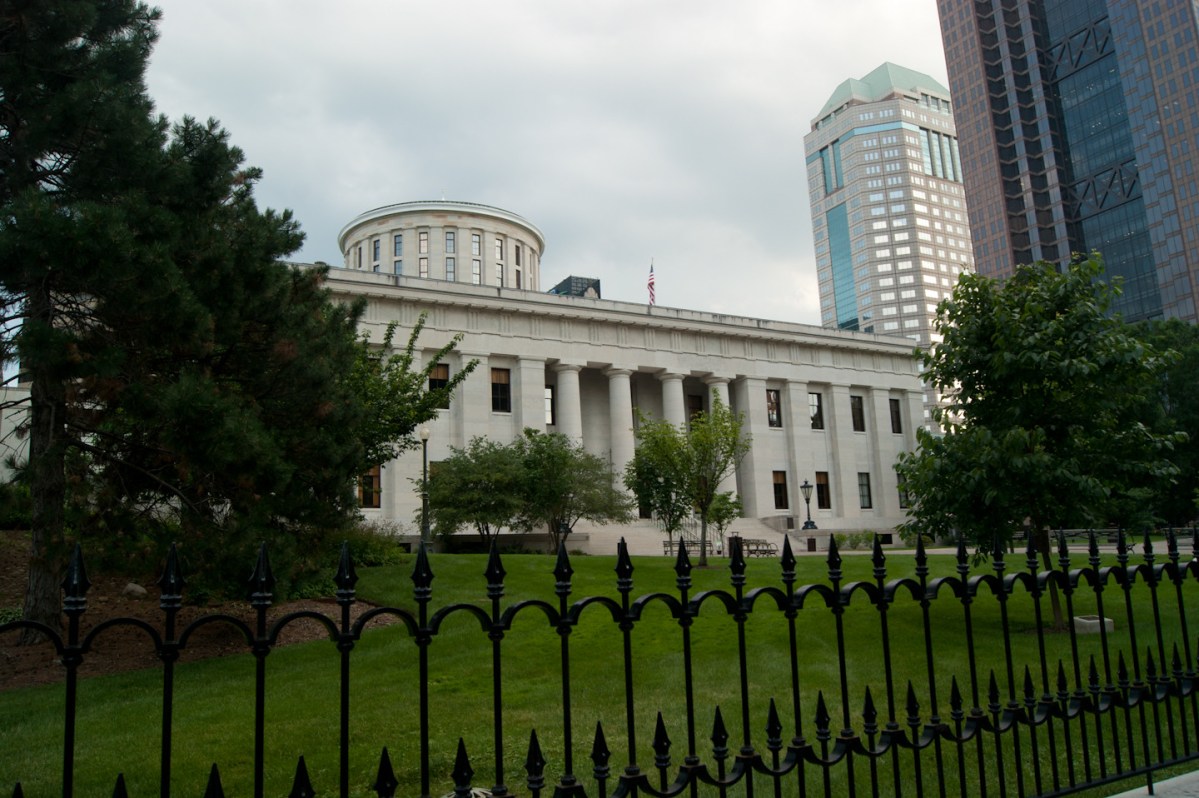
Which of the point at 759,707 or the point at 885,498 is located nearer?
the point at 759,707

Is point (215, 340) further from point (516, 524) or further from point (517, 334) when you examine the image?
point (517, 334)

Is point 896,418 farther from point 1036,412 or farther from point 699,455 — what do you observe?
point 1036,412

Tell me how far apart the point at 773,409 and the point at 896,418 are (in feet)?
36.3

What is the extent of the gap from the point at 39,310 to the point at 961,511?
45.6ft

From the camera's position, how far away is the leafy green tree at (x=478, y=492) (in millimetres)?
31953

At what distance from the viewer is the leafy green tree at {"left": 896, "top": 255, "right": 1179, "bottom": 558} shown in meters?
12.3

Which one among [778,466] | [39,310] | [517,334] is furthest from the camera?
[778,466]

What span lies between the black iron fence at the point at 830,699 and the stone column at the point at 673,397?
1351 inches

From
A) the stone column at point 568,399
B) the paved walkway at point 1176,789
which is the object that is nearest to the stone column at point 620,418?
the stone column at point 568,399

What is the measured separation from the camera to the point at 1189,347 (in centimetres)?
4847

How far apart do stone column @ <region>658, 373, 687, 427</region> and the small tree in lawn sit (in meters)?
18.1

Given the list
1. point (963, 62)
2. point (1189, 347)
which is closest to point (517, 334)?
point (1189, 347)

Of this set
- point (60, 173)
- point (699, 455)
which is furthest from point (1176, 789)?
point (699, 455)

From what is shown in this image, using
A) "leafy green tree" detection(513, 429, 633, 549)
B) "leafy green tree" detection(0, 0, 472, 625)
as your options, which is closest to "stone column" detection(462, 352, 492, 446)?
"leafy green tree" detection(513, 429, 633, 549)
